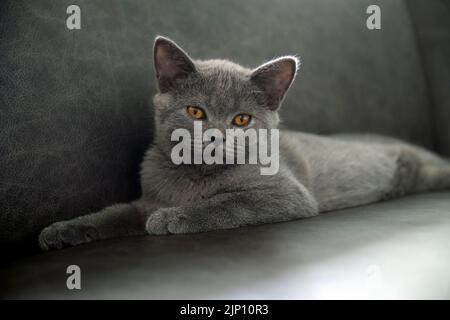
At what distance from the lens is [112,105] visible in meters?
1.17

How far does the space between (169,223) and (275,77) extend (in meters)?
0.51

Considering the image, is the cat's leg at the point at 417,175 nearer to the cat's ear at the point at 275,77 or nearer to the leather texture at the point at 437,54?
the leather texture at the point at 437,54

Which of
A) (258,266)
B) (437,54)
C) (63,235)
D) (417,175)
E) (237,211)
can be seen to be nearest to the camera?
(258,266)

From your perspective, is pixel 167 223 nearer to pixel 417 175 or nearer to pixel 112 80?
pixel 112 80

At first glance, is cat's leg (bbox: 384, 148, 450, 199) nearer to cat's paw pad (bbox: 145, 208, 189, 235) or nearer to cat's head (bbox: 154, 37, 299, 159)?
cat's head (bbox: 154, 37, 299, 159)

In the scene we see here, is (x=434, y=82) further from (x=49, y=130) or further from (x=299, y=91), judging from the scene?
(x=49, y=130)

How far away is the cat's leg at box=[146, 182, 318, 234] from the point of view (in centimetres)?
105

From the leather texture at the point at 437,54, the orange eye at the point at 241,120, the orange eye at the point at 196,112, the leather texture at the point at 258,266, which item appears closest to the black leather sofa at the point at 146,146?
the leather texture at the point at 258,266

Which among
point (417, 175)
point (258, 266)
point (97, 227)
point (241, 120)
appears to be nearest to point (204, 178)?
point (241, 120)

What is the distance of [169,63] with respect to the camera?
1191mm

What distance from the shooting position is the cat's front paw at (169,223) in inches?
40.8

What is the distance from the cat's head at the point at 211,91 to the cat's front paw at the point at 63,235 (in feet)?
1.07
